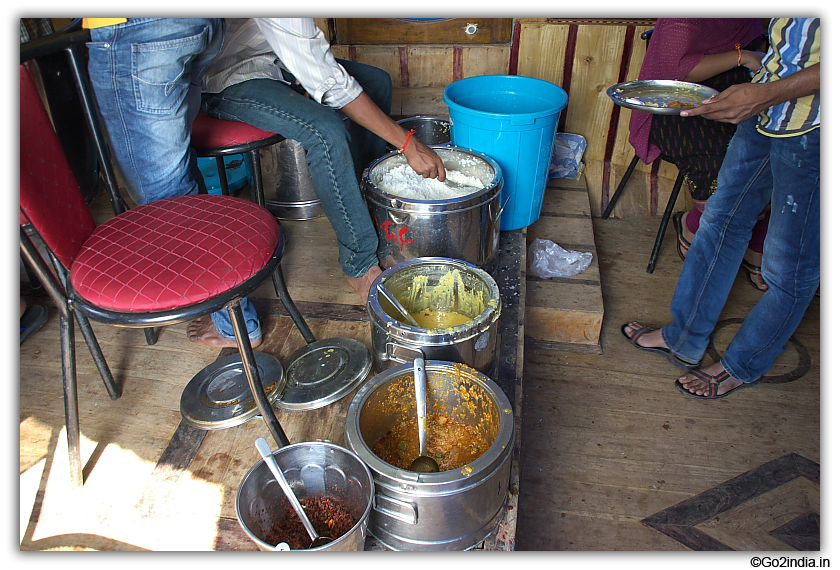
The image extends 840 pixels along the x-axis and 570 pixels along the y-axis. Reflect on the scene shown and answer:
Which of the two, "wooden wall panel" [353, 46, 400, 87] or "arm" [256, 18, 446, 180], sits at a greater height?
"arm" [256, 18, 446, 180]

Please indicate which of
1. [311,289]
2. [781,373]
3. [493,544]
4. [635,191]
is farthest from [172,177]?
[635,191]

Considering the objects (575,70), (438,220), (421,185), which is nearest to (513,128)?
(421,185)

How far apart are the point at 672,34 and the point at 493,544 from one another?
91.4 inches

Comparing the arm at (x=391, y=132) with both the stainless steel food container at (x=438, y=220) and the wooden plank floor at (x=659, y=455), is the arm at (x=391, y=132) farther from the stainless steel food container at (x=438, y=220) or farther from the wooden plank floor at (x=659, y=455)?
the wooden plank floor at (x=659, y=455)

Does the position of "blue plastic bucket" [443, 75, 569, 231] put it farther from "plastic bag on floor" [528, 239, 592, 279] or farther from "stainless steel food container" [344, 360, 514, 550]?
"stainless steel food container" [344, 360, 514, 550]

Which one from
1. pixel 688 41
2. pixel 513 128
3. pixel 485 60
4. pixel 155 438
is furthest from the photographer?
pixel 485 60

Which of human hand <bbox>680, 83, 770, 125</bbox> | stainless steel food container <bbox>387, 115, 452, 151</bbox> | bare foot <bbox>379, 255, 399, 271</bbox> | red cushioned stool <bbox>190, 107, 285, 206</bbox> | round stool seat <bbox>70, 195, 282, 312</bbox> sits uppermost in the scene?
human hand <bbox>680, 83, 770, 125</bbox>

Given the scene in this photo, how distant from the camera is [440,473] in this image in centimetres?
A: 117

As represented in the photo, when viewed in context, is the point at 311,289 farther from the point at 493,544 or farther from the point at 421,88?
the point at 421,88

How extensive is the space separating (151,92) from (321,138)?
0.55 metres

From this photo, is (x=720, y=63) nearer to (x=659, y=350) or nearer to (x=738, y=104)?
(x=738, y=104)

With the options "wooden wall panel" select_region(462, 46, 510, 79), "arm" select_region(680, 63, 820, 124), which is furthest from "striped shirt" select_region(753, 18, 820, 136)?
"wooden wall panel" select_region(462, 46, 510, 79)

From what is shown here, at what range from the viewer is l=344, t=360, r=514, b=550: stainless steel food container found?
46.0 inches

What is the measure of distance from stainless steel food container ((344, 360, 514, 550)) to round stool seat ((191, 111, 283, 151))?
3.19ft
